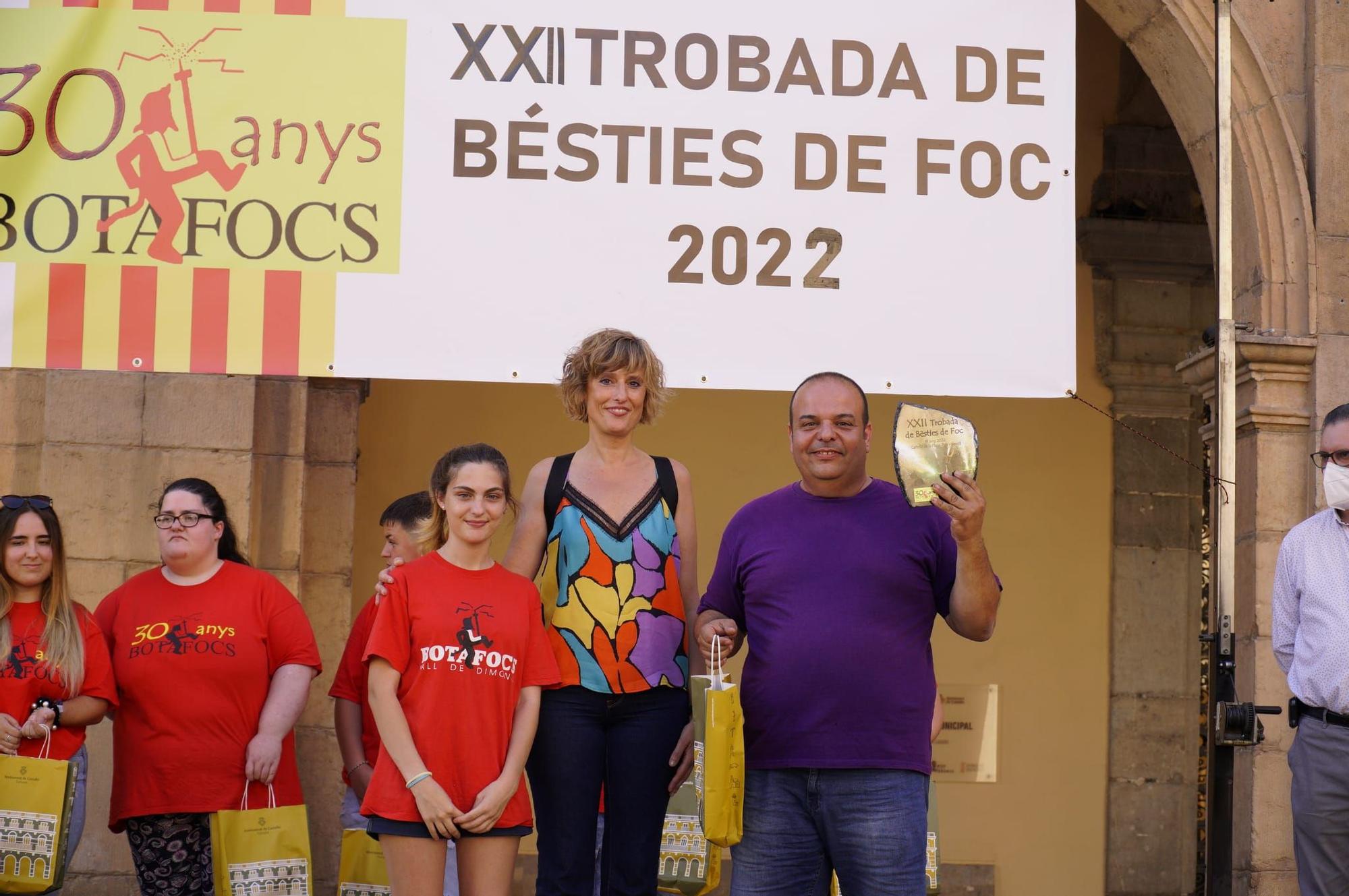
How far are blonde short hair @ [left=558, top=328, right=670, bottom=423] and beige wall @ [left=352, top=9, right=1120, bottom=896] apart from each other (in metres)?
3.73

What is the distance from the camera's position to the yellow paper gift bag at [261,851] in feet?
14.9

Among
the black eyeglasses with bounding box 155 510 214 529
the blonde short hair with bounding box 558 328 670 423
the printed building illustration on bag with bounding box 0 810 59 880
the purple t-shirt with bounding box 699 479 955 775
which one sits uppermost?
the blonde short hair with bounding box 558 328 670 423

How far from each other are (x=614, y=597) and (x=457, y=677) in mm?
451

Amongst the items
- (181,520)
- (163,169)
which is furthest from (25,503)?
(163,169)

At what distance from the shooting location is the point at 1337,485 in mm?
4609

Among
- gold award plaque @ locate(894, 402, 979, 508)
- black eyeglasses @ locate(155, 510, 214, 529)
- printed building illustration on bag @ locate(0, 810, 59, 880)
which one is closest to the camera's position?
gold award plaque @ locate(894, 402, 979, 508)

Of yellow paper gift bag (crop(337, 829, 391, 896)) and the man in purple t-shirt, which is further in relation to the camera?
yellow paper gift bag (crop(337, 829, 391, 896))

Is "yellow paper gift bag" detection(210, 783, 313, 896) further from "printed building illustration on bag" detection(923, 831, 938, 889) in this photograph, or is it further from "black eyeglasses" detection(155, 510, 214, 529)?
"printed building illustration on bag" detection(923, 831, 938, 889)

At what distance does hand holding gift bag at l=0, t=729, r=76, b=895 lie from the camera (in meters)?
4.39

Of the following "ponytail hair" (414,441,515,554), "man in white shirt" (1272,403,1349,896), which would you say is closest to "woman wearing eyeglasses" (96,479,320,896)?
"ponytail hair" (414,441,515,554)

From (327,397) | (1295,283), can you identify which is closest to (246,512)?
(327,397)

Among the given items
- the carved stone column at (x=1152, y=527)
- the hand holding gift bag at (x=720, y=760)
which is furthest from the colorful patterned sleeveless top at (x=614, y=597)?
the carved stone column at (x=1152, y=527)

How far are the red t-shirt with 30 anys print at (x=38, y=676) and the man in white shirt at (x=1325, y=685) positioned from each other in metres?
3.47

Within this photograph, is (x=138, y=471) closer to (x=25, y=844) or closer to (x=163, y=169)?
(x=163, y=169)
